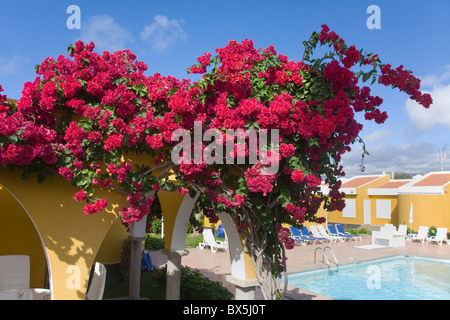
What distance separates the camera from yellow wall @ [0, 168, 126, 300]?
3.97 metres

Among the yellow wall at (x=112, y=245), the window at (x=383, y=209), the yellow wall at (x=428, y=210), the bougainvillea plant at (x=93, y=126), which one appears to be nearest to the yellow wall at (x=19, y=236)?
the yellow wall at (x=112, y=245)

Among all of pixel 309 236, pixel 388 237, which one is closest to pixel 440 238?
pixel 388 237

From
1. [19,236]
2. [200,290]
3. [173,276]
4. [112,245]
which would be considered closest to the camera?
[19,236]

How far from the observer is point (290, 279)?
10.7m

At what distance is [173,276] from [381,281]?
7.28m

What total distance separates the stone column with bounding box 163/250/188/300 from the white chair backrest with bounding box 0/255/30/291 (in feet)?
8.82

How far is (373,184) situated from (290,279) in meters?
22.5

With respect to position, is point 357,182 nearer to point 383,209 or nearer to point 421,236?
point 383,209

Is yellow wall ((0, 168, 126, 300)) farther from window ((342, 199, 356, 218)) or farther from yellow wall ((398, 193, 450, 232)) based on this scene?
window ((342, 199, 356, 218))

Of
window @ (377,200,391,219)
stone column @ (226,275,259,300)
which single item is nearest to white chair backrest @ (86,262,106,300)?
stone column @ (226,275,259,300)

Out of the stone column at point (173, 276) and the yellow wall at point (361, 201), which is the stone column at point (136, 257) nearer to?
the stone column at point (173, 276)

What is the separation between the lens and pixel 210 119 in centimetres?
460

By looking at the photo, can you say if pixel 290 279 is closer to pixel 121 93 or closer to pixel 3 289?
pixel 3 289

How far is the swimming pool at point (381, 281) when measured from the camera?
9.77m
